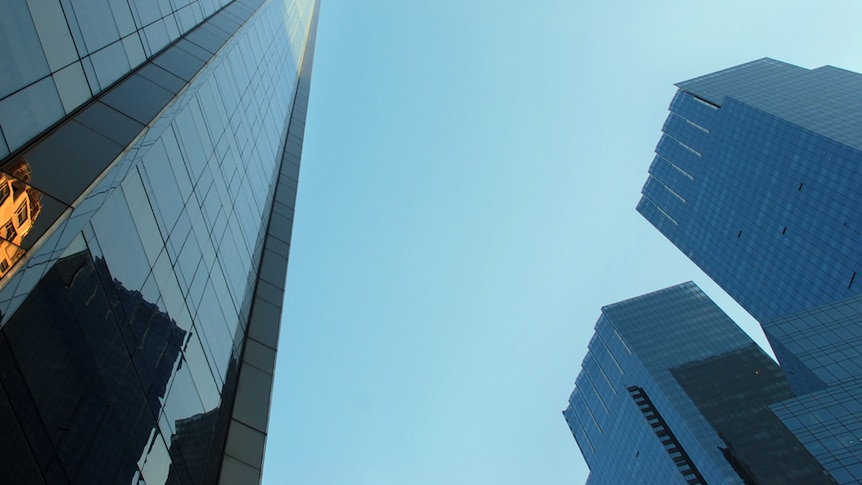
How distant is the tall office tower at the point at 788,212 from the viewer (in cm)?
8956

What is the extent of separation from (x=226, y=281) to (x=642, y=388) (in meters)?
151

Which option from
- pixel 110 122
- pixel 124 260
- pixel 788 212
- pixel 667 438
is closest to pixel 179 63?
pixel 110 122

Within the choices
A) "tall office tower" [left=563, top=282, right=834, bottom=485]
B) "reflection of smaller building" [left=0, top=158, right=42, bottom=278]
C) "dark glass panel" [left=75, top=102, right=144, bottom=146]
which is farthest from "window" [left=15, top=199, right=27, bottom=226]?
"tall office tower" [left=563, top=282, right=834, bottom=485]

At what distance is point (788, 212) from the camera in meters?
130

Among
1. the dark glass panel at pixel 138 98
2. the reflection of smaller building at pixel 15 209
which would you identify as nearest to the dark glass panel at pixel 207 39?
the dark glass panel at pixel 138 98

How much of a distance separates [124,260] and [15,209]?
2.63 meters

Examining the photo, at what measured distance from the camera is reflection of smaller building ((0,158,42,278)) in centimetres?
786

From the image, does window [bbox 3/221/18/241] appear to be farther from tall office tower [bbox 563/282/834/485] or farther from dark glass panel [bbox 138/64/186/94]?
tall office tower [bbox 563/282/834/485]

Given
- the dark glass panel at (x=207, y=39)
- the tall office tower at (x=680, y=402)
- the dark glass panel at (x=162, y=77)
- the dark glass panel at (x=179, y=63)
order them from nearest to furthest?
the dark glass panel at (x=162, y=77) < the dark glass panel at (x=179, y=63) < the dark glass panel at (x=207, y=39) < the tall office tower at (x=680, y=402)

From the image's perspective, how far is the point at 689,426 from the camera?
437ft

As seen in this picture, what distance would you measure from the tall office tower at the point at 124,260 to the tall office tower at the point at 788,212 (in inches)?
3509

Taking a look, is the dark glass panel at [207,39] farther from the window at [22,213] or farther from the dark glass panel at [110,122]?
the window at [22,213]

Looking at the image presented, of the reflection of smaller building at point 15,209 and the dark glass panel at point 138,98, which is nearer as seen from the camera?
the reflection of smaller building at point 15,209

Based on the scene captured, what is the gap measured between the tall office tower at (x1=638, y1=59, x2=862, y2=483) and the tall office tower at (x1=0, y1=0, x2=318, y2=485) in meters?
89.1
